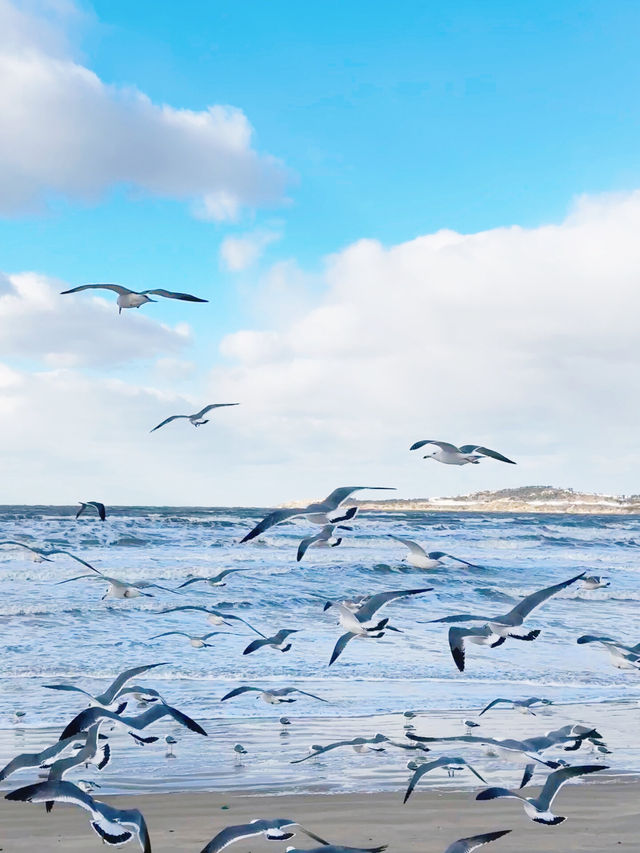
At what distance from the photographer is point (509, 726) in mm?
9648

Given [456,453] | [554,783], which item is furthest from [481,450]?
[554,783]

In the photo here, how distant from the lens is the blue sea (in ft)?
27.6

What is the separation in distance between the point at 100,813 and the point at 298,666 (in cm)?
722

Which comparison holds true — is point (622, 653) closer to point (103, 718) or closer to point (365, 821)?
point (365, 821)

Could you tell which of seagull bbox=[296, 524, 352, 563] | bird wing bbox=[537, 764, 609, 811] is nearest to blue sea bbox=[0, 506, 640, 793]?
bird wing bbox=[537, 764, 609, 811]

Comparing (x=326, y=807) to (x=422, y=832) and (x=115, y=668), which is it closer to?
(x=422, y=832)

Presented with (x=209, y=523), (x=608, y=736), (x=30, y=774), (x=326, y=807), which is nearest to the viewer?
(x=326, y=807)

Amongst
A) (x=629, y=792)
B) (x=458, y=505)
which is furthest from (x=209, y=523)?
(x=458, y=505)

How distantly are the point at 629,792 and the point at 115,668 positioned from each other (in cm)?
662

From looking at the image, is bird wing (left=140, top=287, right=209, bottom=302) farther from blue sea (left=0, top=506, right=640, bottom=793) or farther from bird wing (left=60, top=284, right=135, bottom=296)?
blue sea (left=0, top=506, right=640, bottom=793)

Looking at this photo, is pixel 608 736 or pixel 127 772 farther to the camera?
pixel 608 736

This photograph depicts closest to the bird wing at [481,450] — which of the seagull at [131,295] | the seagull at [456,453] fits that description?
the seagull at [456,453]

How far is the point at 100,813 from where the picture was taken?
17.7ft

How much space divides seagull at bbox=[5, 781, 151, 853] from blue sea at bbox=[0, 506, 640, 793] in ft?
7.03
